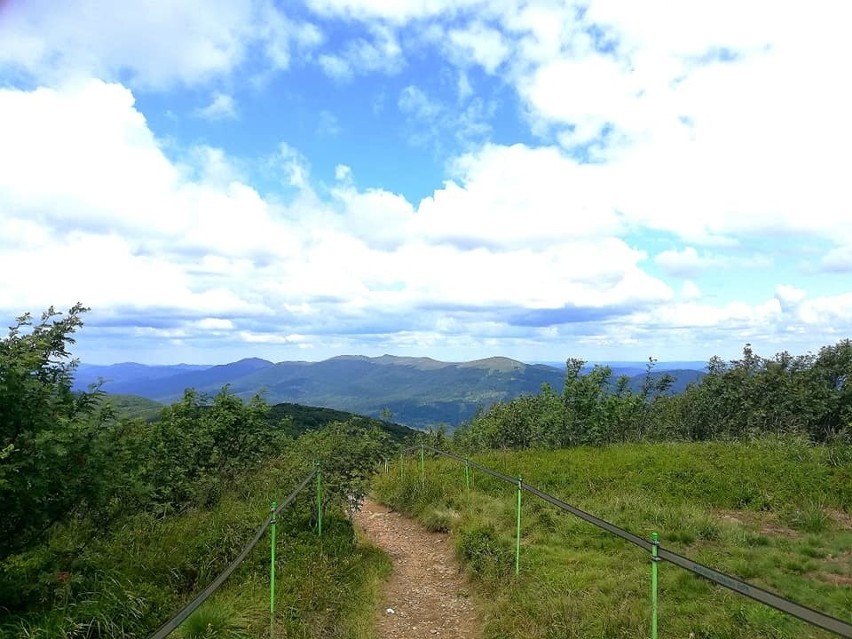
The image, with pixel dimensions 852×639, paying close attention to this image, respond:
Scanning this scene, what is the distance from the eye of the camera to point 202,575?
21.7 ft

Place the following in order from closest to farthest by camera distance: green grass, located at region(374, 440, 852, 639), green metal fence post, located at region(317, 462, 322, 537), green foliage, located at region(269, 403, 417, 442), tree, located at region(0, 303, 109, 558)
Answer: tree, located at region(0, 303, 109, 558), green grass, located at region(374, 440, 852, 639), green metal fence post, located at region(317, 462, 322, 537), green foliage, located at region(269, 403, 417, 442)

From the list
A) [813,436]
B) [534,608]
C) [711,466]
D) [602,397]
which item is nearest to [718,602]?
[534,608]

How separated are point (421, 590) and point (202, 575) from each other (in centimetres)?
361

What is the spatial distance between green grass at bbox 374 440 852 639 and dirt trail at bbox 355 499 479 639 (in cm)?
34

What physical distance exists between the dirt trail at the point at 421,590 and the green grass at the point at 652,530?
34 cm

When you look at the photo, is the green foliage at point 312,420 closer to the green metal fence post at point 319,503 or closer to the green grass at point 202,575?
the green metal fence post at point 319,503

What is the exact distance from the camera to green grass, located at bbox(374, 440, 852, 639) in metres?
6.01

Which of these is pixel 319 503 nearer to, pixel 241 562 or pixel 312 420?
pixel 241 562

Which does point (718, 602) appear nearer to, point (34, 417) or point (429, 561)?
point (429, 561)

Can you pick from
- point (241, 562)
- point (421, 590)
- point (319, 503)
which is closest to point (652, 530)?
point (421, 590)

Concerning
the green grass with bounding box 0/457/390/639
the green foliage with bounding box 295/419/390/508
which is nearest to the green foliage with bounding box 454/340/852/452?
the green foliage with bounding box 295/419/390/508

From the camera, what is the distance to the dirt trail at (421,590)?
23.4ft

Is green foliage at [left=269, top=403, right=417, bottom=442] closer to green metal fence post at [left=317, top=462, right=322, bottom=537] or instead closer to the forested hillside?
the forested hillside

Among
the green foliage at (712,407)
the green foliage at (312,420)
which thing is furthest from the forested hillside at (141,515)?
the green foliage at (712,407)
